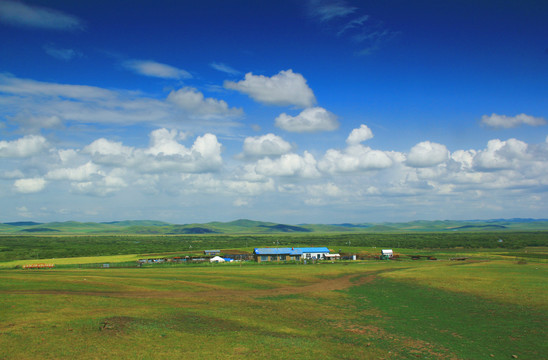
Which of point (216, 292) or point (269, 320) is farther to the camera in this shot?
point (216, 292)

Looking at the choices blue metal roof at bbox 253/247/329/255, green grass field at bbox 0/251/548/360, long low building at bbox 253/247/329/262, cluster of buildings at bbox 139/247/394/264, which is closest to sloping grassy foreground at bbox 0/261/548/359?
green grass field at bbox 0/251/548/360

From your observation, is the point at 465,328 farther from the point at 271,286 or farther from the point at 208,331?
the point at 271,286


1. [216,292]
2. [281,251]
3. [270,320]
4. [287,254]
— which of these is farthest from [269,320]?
[281,251]

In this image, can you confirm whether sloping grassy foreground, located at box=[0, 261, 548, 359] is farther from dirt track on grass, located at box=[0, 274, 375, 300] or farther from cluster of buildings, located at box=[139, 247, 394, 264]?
cluster of buildings, located at box=[139, 247, 394, 264]

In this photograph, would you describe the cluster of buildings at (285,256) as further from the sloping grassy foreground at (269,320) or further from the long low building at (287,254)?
the sloping grassy foreground at (269,320)

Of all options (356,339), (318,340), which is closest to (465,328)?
(356,339)

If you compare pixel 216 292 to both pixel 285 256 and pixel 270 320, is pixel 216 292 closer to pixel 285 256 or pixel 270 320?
pixel 270 320
